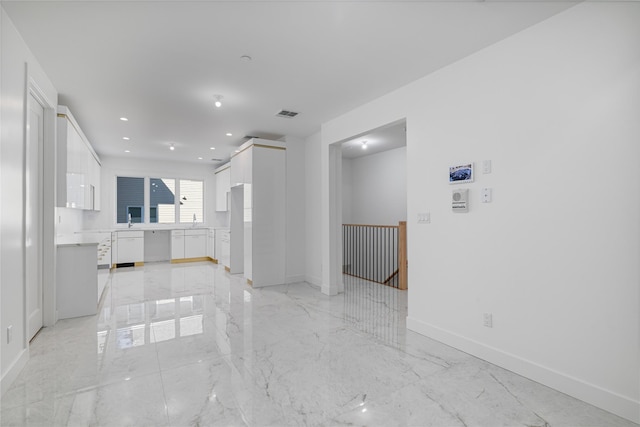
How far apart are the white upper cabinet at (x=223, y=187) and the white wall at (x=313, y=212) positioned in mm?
2834

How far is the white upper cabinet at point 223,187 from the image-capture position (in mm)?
7828

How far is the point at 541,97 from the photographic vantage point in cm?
236

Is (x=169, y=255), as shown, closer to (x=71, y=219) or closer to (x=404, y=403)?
(x=71, y=219)

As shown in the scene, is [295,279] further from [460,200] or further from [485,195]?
[485,195]

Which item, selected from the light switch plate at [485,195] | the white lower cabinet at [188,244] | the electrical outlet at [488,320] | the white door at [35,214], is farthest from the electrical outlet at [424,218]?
the white lower cabinet at [188,244]

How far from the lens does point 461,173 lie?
114 inches

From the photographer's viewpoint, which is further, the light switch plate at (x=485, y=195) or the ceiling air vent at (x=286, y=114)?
the ceiling air vent at (x=286, y=114)

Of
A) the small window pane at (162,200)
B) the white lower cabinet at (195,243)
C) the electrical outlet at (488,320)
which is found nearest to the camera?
the electrical outlet at (488,320)

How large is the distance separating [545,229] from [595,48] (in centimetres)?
127

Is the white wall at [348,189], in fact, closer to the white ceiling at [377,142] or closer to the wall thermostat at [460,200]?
the white ceiling at [377,142]

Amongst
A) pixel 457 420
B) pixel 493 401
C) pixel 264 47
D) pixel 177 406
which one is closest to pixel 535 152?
pixel 493 401

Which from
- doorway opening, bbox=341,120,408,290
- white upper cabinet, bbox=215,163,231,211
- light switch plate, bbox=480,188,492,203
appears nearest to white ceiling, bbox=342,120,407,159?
doorway opening, bbox=341,120,408,290

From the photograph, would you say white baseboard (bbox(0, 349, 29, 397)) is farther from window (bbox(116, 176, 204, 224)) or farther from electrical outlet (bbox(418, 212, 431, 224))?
window (bbox(116, 176, 204, 224))

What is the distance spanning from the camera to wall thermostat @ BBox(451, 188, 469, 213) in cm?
285
